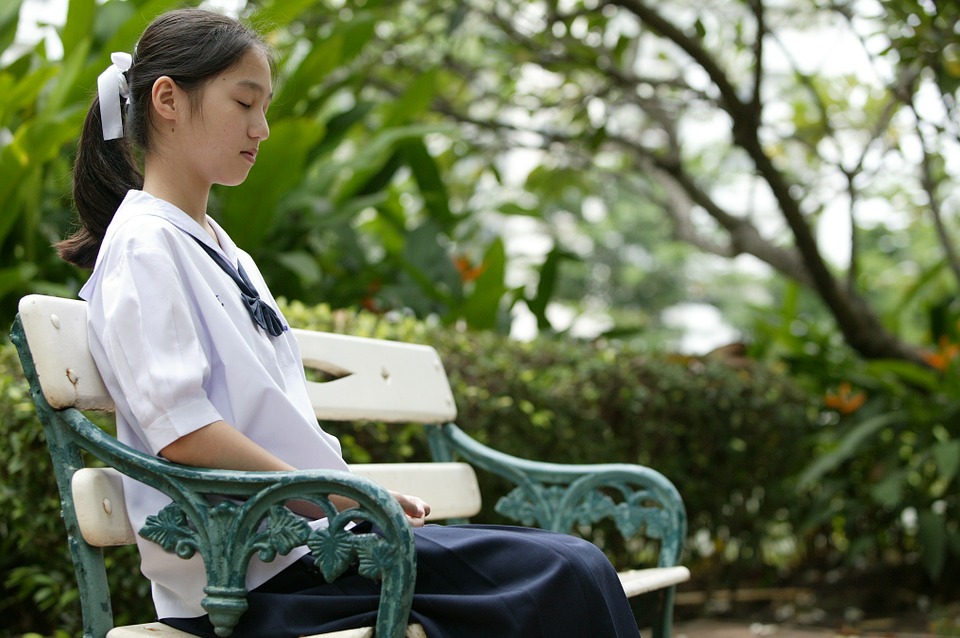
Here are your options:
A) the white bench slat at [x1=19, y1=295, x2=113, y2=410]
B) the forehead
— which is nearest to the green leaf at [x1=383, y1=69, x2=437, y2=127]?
the forehead

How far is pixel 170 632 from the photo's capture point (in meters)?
1.60

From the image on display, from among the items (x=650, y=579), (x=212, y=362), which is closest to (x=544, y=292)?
(x=650, y=579)

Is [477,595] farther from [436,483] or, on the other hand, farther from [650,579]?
[436,483]

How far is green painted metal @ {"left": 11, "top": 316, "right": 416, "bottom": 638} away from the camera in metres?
1.47

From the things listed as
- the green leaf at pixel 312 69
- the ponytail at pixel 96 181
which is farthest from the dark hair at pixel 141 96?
the green leaf at pixel 312 69

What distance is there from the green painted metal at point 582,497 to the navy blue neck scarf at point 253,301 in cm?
88

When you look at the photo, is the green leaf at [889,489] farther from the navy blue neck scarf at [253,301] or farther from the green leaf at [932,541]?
the navy blue neck scarf at [253,301]

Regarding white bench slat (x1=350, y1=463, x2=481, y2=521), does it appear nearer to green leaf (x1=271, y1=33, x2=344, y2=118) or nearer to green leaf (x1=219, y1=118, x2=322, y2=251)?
green leaf (x1=219, y1=118, x2=322, y2=251)

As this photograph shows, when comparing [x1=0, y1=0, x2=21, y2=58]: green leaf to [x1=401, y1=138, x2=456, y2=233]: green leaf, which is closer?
[x1=0, y1=0, x2=21, y2=58]: green leaf

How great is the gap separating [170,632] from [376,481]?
71 centimetres

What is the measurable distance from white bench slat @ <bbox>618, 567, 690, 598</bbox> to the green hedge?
99 centimetres

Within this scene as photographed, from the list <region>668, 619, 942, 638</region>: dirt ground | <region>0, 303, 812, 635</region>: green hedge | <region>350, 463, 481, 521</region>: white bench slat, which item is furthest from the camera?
<region>668, 619, 942, 638</region>: dirt ground

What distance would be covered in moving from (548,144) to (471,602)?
4.40 metres

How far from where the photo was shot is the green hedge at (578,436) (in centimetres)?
273
